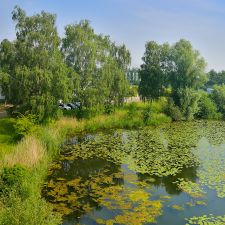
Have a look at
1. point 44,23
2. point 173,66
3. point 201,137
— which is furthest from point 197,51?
point 44,23

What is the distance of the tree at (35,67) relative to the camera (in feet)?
92.0

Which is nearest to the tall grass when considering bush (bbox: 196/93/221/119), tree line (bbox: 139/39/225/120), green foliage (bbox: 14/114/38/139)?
green foliage (bbox: 14/114/38/139)

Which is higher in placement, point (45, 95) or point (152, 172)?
point (45, 95)

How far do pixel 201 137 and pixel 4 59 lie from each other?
20.2 meters

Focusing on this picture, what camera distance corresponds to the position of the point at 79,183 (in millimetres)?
18078

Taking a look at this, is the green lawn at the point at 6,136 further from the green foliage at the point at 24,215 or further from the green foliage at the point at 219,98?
the green foliage at the point at 219,98

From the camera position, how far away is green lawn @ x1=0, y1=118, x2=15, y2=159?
19.5 m

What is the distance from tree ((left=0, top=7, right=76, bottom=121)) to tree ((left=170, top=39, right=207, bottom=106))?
21288mm

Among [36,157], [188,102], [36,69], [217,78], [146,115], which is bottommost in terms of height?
[36,157]

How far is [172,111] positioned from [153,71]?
6319 millimetres

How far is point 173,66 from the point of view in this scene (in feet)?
155

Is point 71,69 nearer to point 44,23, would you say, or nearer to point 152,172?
point 44,23

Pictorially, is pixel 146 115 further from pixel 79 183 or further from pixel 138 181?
pixel 79 183

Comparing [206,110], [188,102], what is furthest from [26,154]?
[206,110]
